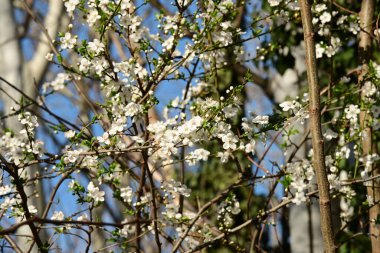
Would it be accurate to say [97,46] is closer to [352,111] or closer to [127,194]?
[127,194]

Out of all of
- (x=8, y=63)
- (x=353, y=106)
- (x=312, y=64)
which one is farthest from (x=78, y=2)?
(x=8, y=63)

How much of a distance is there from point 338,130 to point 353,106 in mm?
317

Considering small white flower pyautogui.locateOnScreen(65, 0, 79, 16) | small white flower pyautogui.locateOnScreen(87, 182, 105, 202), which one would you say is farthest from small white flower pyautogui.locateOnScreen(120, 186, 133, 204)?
small white flower pyautogui.locateOnScreen(65, 0, 79, 16)

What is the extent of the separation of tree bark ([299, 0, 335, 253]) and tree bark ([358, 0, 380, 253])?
0.66 meters

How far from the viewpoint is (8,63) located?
5016mm

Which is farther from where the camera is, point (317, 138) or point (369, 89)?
point (369, 89)

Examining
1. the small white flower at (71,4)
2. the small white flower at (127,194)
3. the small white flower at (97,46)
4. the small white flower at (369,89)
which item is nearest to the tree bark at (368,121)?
the small white flower at (369,89)

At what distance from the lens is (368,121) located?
8.79ft

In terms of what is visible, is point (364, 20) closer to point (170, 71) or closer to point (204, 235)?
point (170, 71)

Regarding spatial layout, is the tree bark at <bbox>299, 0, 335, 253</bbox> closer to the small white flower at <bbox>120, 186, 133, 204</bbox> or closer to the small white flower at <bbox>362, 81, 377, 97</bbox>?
the small white flower at <bbox>362, 81, 377, 97</bbox>

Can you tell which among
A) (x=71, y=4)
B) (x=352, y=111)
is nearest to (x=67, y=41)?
(x=71, y=4)

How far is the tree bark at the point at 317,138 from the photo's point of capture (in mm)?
1922

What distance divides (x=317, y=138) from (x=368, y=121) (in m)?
0.80

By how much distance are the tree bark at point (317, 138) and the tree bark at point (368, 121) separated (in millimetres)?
660
